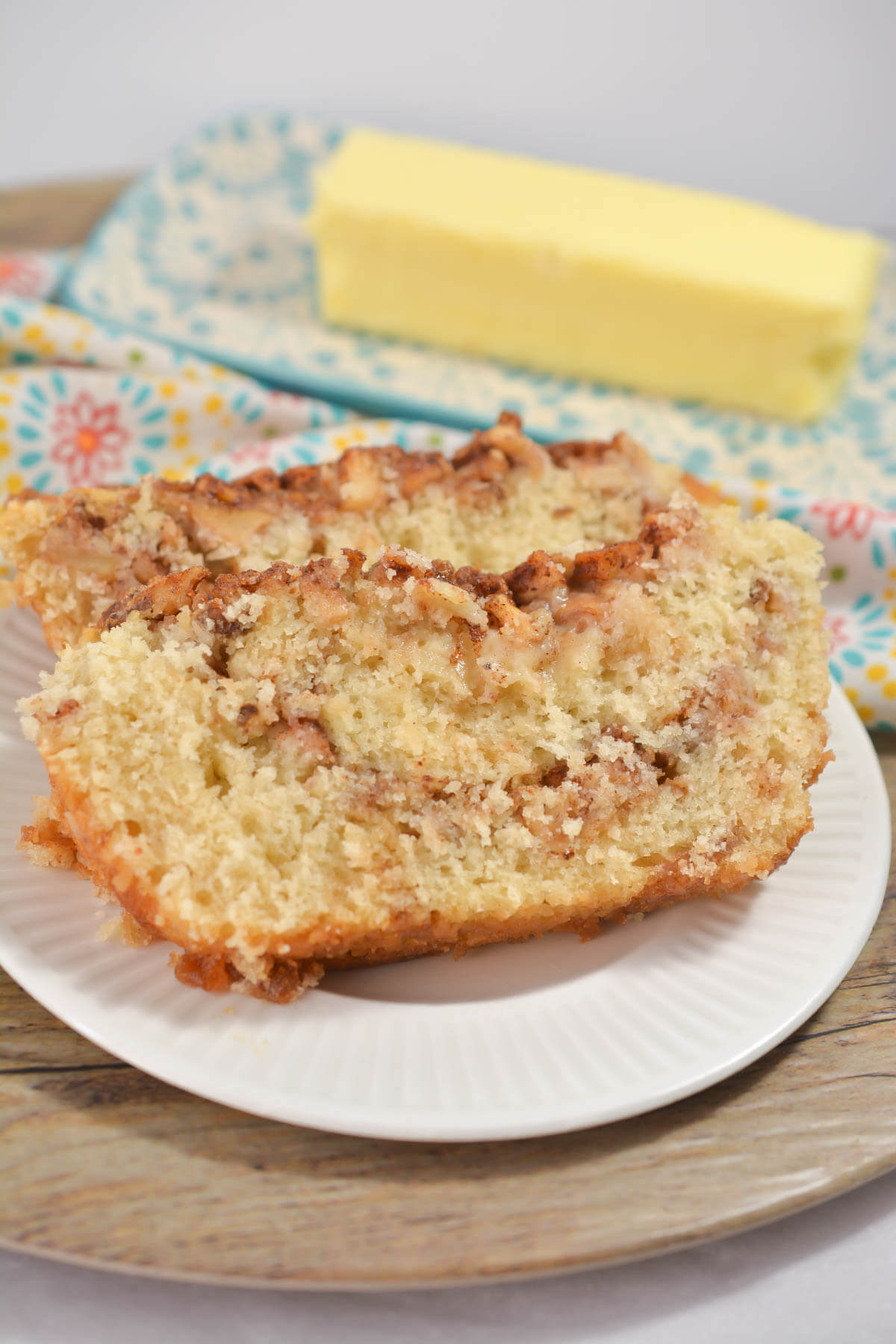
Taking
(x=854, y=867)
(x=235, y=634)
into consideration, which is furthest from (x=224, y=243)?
(x=854, y=867)

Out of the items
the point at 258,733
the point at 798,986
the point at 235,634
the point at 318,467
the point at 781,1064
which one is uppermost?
the point at 318,467

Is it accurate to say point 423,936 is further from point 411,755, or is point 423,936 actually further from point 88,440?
point 88,440

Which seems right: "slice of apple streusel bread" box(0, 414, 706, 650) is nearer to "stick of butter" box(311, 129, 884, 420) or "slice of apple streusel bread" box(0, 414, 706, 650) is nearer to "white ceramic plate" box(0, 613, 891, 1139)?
"white ceramic plate" box(0, 613, 891, 1139)

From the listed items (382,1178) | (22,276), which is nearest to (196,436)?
(22,276)

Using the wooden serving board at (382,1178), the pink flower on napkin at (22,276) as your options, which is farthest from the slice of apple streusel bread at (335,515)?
the pink flower on napkin at (22,276)

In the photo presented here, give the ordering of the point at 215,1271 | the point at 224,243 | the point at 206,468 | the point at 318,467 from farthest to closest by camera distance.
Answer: the point at 224,243
the point at 206,468
the point at 318,467
the point at 215,1271

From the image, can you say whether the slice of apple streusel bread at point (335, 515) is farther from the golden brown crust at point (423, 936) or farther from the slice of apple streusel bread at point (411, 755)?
the golden brown crust at point (423, 936)

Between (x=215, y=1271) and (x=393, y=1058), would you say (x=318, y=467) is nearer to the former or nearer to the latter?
(x=393, y=1058)
